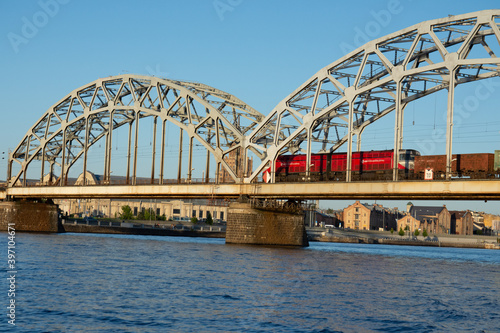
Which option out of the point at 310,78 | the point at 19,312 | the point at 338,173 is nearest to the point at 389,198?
the point at 338,173

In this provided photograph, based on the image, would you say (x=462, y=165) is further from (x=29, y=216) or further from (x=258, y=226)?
(x=29, y=216)

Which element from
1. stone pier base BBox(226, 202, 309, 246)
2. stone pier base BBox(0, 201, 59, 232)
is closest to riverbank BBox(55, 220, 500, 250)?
stone pier base BBox(0, 201, 59, 232)

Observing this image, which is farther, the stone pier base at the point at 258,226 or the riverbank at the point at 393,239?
the riverbank at the point at 393,239

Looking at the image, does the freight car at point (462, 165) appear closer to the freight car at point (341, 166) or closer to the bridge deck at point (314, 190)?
the freight car at point (341, 166)

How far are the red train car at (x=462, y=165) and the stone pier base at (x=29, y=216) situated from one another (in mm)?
70570

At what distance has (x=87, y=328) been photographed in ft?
85.4

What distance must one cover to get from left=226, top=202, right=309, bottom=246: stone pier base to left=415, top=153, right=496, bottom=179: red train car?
62.8 feet

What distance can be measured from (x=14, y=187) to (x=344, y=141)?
60425mm

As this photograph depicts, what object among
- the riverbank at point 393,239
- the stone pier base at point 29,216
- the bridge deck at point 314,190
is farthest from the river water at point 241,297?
the riverbank at point 393,239

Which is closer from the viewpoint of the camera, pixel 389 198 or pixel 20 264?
pixel 20 264

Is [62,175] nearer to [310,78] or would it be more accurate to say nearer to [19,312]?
[310,78]

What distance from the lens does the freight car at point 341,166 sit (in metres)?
67.9

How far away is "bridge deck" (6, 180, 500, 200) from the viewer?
5958cm

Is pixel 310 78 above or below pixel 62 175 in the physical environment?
above
